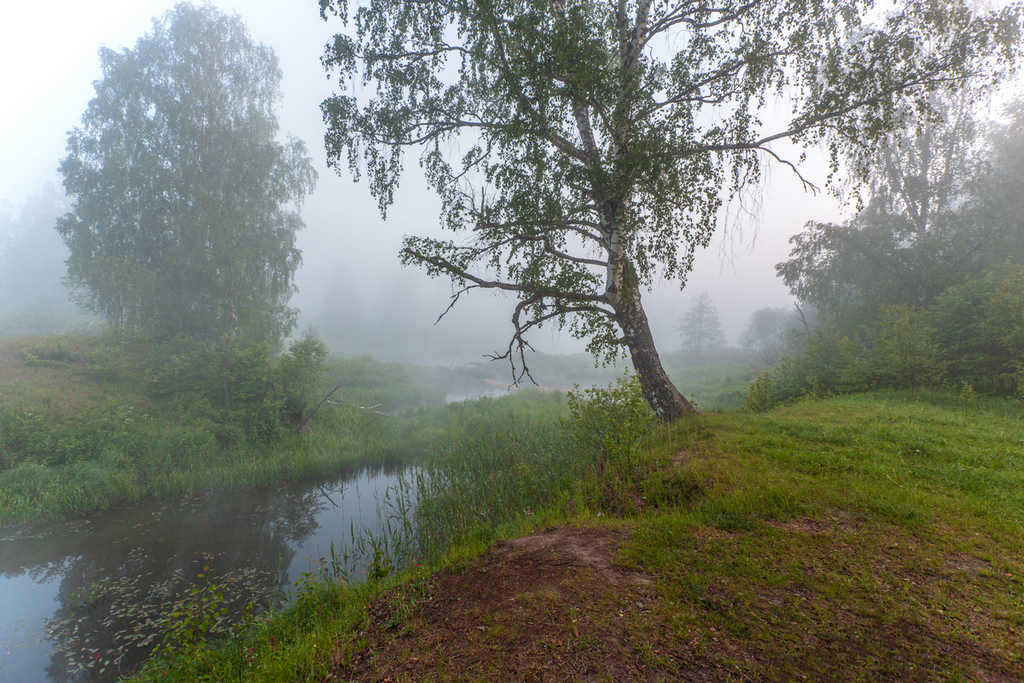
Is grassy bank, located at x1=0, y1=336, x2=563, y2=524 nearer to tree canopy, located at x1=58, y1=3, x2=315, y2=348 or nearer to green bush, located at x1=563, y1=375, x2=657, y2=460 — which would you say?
tree canopy, located at x1=58, y1=3, x2=315, y2=348

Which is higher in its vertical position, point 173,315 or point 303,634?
point 173,315

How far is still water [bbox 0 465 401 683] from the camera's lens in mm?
5273

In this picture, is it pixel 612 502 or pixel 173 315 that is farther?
pixel 173 315

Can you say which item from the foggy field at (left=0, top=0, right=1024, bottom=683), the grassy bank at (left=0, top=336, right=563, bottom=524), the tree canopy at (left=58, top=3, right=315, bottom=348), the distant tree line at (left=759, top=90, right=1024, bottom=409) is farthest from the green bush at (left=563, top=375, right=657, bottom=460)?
the tree canopy at (left=58, top=3, right=315, bottom=348)

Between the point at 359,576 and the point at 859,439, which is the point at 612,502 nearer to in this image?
the point at 359,576

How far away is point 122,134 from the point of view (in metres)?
17.8

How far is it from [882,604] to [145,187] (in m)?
24.6

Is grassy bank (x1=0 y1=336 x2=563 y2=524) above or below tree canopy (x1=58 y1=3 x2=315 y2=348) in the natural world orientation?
below

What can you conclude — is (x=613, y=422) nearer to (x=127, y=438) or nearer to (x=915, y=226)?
(x=127, y=438)

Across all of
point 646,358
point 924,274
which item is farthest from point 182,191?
point 924,274

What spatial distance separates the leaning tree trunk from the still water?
6.87 meters

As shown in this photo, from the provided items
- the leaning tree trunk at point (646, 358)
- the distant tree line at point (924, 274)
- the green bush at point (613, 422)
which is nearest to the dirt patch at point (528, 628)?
the green bush at point (613, 422)

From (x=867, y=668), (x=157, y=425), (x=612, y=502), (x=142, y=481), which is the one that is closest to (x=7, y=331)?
(x=157, y=425)

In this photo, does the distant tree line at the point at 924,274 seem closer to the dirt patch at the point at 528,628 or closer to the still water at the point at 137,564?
the dirt patch at the point at 528,628
